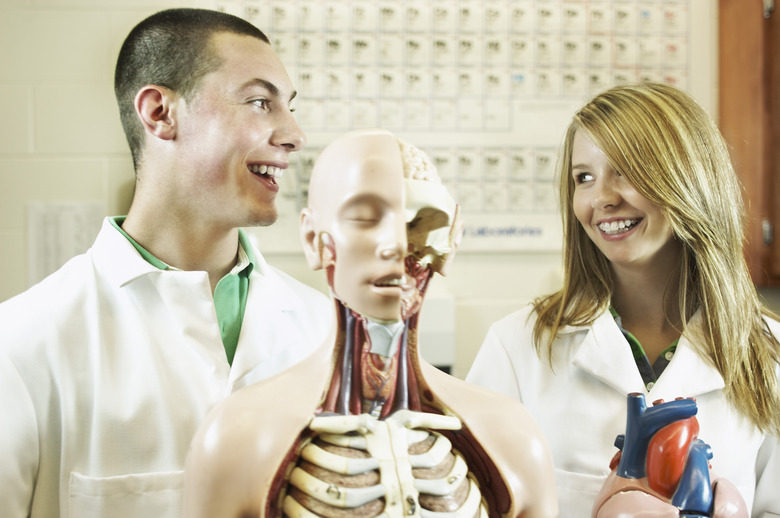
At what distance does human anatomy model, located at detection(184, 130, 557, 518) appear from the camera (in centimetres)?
60

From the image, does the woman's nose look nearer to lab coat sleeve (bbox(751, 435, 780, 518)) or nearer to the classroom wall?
lab coat sleeve (bbox(751, 435, 780, 518))

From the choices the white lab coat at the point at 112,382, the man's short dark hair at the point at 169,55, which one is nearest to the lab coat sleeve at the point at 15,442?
the white lab coat at the point at 112,382

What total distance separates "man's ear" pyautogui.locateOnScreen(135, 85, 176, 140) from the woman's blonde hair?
0.67 meters

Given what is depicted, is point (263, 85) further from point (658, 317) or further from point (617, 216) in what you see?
point (658, 317)

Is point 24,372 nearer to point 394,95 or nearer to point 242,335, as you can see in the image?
point 242,335

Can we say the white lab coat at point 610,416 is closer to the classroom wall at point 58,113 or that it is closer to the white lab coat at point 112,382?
the white lab coat at point 112,382

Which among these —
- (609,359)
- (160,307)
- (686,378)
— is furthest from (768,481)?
(160,307)

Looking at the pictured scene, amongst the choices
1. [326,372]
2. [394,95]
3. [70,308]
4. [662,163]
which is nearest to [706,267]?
[662,163]

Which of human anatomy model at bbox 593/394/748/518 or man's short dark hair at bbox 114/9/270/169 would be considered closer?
human anatomy model at bbox 593/394/748/518

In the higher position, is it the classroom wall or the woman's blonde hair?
the classroom wall

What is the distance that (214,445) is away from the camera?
0.60 metres

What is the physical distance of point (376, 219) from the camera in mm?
612

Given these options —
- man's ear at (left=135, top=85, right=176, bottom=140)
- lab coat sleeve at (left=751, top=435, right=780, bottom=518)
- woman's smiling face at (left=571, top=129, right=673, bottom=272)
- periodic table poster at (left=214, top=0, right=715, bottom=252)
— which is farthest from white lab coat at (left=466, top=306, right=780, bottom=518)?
periodic table poster at (left=214, top=0, right=715, bottom=252)

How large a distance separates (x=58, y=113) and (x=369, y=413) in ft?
5.43
